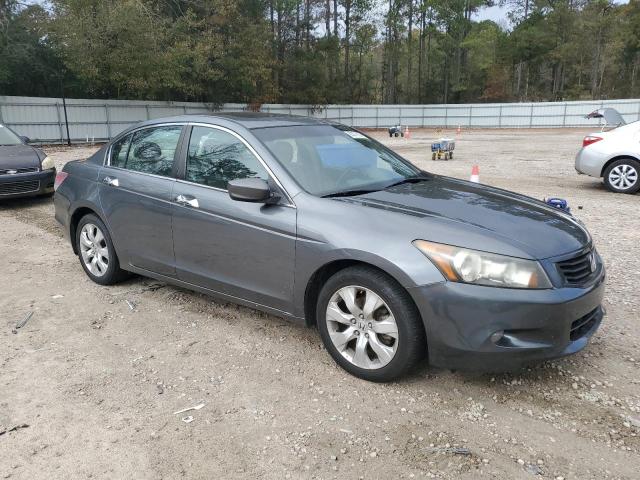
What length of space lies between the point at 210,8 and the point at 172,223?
36.6 m

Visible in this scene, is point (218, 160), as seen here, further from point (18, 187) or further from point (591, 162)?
point (591, 162)

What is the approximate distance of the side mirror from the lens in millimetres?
3500

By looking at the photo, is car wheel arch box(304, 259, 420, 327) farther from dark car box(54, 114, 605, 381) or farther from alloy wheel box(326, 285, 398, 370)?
alloy wheel box(326, 285, 398, 370)

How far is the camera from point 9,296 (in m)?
4.86

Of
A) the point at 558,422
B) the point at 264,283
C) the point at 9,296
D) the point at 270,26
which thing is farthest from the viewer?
the point at 270,26

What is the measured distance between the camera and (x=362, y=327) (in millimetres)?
3236

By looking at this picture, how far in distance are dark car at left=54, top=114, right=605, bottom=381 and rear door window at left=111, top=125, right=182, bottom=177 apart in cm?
2

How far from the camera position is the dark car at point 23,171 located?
8.85 meters

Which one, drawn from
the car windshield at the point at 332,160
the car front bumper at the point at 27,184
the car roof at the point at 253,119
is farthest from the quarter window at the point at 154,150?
the car front bumper at the point at 27,184

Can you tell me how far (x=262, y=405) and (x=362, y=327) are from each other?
0.75 metres

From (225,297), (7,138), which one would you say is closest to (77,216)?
(225,297)

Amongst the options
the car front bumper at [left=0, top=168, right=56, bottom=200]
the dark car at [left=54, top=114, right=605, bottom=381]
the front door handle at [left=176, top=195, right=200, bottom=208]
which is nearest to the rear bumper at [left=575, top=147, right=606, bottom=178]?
the dark car at [left=54, top=114, right=605, bottom=381]

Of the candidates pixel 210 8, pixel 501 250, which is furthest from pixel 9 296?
pixel 210 8

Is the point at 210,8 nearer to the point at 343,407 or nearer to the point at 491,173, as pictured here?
the point at 491,173
